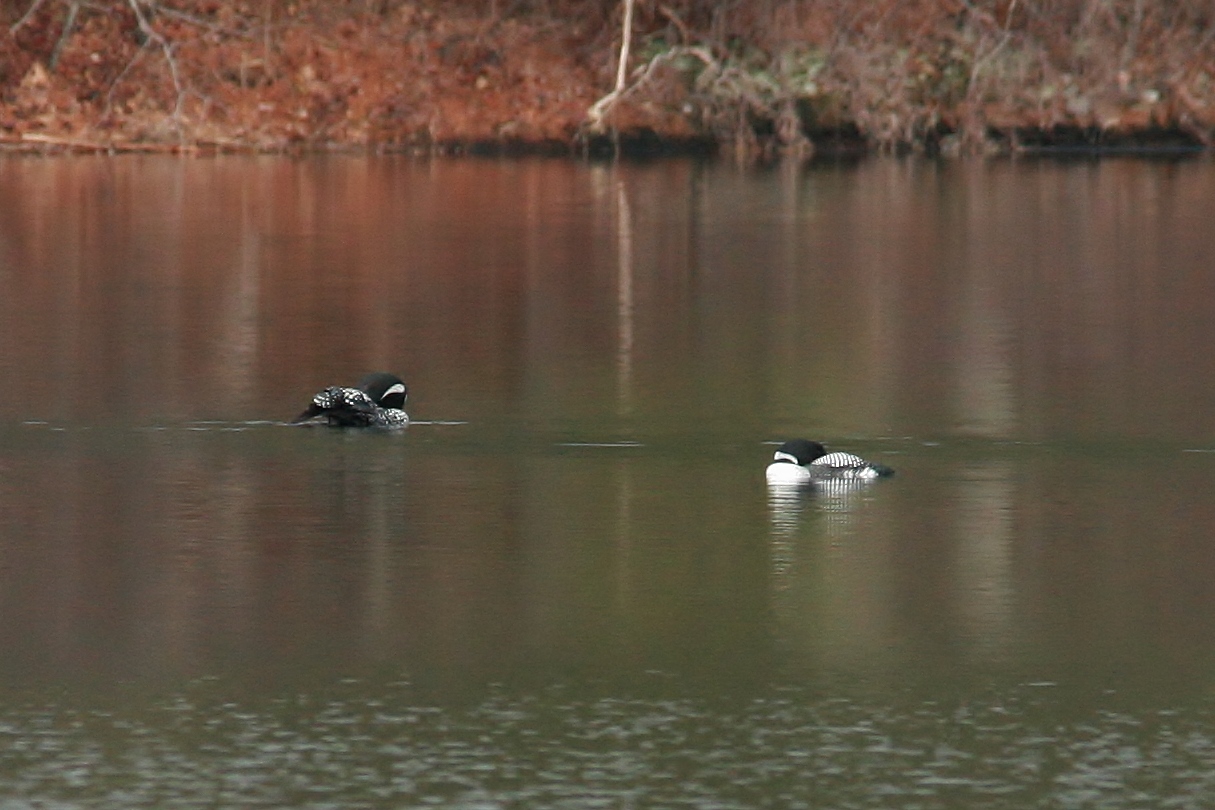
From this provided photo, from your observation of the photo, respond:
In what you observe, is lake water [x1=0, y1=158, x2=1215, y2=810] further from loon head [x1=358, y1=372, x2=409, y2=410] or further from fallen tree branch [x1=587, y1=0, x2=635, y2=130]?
fallen tree branch [x1=587, y1=0, x2=635, y2=130]

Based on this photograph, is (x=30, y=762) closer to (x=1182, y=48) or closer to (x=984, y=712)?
(x=984, y=712)

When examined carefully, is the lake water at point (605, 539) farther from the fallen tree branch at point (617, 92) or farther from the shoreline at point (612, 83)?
the shoreline at point (612, 83)

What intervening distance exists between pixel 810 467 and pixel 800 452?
7 centimetres

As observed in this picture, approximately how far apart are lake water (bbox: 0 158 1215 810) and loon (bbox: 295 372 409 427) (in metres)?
0.17

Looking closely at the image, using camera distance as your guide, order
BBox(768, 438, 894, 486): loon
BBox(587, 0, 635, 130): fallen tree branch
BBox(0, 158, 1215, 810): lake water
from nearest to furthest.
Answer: BBox(0, 158, 1215, 810): lake water, BBox(768, 438, 894, 486): loon, BBox(587, 0, 635, 130): fallen tree branch

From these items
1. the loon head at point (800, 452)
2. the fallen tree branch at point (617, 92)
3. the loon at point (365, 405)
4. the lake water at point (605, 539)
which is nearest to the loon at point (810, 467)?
the loon head at point (800, 452)

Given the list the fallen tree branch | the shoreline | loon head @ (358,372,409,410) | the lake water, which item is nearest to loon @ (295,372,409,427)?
loon head @ (358,372,409,410)

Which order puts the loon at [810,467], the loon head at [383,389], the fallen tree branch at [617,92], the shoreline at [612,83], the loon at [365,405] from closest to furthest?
the loon at [810,467]
the loon at [365,405]
the loon head at [383,389]
the fallen tree branch at [617,92]
the shoreline at [612,83]

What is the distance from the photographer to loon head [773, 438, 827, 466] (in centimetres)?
1181

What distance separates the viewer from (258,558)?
33.1ft

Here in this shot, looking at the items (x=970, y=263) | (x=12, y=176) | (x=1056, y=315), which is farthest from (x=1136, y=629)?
(x=12, y=176)

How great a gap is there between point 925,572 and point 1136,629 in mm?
1118

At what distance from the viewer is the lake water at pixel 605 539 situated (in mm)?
7355

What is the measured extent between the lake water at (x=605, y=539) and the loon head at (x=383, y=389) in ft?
0.64
